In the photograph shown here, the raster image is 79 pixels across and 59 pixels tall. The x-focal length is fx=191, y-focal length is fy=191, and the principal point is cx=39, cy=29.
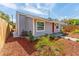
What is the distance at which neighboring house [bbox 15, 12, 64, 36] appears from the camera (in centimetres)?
307

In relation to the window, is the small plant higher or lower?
lower

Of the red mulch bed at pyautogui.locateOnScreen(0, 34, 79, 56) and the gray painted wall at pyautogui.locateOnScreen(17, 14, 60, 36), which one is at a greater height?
the gray painted wall at pyautogui.locateOnScreen(17, 14, 60, 36)

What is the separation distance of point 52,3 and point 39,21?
0.36 m

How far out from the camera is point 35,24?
3.13m

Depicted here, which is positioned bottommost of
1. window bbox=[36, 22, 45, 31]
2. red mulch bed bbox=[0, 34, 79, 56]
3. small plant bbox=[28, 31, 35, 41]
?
red mulch bed bbox=[0, 34, 79, 56]

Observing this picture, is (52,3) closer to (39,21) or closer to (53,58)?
(39,21)

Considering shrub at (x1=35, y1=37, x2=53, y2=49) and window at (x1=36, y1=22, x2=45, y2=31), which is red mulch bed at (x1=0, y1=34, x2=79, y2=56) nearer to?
shrub at (x1=35, y1=37, x2=53, y2=49)

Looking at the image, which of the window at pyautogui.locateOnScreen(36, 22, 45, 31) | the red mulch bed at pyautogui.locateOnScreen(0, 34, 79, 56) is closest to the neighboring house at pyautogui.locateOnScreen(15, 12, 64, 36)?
the window at pyautogui.locateOnScreen(36, 22, 45, 31)

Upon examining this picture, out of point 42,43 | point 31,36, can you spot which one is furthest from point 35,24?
point 42,43

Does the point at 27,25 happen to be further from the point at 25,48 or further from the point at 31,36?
the point at 25,48

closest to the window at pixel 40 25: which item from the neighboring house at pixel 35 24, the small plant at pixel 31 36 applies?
the neighboring house at pixel 35 24

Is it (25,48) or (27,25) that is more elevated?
(27,25)

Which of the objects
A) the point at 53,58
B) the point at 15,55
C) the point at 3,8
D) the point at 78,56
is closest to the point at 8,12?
the point at 3,8

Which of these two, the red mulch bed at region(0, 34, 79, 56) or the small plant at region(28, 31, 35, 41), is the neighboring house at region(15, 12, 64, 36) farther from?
the red mulch bed at region(0, 34, 79, 56)
